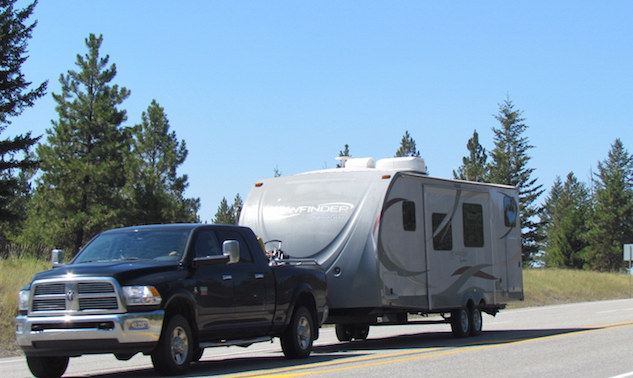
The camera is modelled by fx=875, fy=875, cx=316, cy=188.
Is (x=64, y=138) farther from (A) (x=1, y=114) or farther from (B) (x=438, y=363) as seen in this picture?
(B) (x=438, y=363)

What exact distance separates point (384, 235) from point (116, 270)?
6161 mm

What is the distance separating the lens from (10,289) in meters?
20.7

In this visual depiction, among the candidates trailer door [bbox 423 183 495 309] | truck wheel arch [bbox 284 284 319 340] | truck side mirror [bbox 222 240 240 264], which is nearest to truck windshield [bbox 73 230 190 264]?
truck side mirror [bbox 222 240 240 264]

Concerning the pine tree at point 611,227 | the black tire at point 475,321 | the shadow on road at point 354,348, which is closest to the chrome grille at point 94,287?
the shadow on road at point 354,348

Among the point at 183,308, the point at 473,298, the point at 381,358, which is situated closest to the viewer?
the point at 183,308

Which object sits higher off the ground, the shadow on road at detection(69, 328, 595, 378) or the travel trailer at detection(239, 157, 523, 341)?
the travel trailer at detection(239, 157, 523, 341)

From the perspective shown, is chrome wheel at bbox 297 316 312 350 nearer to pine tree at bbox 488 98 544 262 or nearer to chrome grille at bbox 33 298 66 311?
chrome grille at bbox 33 298 66 311

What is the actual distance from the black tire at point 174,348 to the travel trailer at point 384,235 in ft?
15.8

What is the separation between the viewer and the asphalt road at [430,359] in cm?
1125

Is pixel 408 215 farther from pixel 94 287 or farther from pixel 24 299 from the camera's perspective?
pixel 24 299

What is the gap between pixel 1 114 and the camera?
41.8 m

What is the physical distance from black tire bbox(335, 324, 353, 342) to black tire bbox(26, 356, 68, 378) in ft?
24.5

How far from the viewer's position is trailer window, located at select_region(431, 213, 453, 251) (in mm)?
17328

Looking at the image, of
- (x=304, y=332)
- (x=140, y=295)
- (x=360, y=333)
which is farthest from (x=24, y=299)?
(x=360, y=333)
